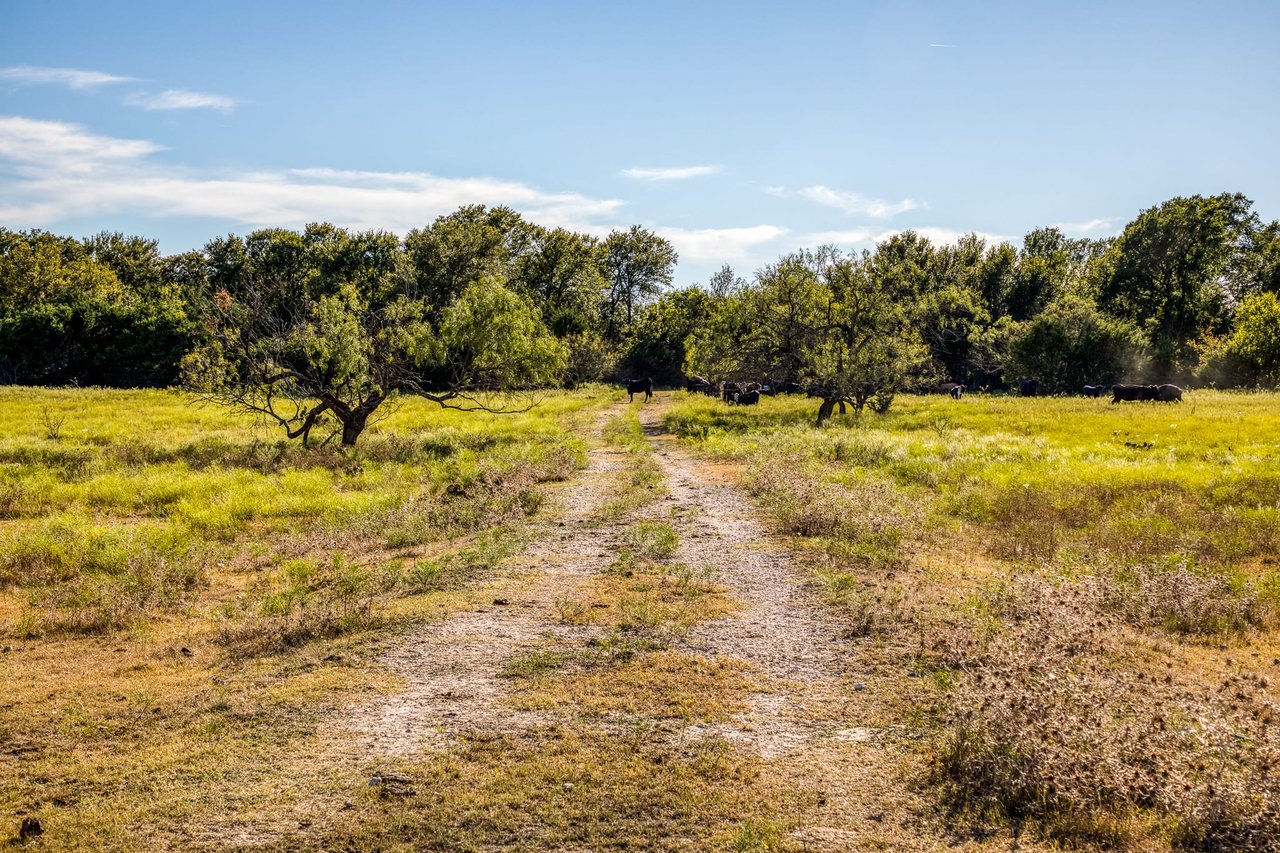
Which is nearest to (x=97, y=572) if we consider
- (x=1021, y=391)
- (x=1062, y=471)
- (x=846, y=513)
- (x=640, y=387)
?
(x=846, y=513)

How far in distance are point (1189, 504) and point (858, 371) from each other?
20.4m

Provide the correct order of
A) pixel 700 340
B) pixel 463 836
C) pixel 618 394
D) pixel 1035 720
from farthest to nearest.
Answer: pixel 618 394
pixel 700 340
pixel 1035 720
pixel 463 836

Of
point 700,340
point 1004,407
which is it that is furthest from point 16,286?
point 1004,407

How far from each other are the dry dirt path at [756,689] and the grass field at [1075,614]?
48 centimetres

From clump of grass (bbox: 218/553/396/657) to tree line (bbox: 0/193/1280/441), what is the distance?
14.5 meters

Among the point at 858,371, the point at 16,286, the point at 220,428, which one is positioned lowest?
the point at 220,428

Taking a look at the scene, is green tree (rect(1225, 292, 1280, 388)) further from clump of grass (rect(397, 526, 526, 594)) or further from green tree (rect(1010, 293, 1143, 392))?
clump of grass (rect(397, 526, 526, 594))

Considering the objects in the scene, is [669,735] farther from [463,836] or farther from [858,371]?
[858,371]

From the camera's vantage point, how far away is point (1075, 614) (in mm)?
8469

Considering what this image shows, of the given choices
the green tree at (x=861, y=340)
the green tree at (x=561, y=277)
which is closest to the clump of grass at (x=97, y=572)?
the green tree at (x=861, y=340)

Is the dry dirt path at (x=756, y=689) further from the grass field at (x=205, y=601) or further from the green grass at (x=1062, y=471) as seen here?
the green grass at (x=1062, y=471)

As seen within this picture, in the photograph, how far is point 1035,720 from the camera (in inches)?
236

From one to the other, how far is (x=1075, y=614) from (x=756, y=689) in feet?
12.6

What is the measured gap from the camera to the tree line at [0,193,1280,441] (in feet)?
92.1
